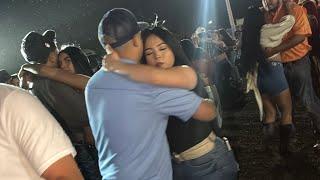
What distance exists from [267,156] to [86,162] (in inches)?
109

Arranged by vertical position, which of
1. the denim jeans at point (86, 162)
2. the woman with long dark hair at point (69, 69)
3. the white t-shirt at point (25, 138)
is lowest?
the denim jeans at point (86, 162)

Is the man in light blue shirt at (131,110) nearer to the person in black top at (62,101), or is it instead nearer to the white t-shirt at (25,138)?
the white t-shirt at (25,138)

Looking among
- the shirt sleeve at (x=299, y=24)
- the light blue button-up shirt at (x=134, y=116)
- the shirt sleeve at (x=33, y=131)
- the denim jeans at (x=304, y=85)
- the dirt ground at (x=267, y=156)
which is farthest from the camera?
the denim jeans at (x=304, y=85)

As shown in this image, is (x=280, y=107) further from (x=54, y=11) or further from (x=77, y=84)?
(x=54, y=11)

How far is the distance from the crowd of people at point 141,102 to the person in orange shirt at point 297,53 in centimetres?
1

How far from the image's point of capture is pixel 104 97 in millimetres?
2623

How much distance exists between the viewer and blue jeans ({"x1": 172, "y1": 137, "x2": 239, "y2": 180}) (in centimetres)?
307

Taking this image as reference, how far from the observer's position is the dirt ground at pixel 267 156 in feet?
17.1

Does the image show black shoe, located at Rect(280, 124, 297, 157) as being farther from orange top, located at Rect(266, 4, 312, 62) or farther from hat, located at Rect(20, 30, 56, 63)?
hat, located at Rect(20, 30, 56, 63)

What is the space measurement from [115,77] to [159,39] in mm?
497

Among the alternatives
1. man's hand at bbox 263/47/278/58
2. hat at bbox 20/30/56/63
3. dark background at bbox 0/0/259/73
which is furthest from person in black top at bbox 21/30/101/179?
dark background at bbox 0/0/259/73

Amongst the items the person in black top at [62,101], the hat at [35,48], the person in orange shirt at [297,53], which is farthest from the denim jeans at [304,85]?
the hat at [35,48]

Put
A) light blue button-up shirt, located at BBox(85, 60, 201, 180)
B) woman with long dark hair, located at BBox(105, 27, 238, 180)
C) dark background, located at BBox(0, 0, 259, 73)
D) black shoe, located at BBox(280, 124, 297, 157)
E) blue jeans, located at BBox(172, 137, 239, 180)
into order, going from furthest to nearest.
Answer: dark background, located at BBox(0, 0, 259, 73), black shoe, located at BBox(280, 124, 297, 157), blue jeans, located at BBox(172, 137, 239, 180), woman with long dark hair, located at BBox(105, 27, 238, 180), light blue button-up shirt, located at BBox(85, 60, 201, 180)

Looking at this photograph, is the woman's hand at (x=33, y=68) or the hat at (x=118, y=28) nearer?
the hat at (x=118, y=28)
